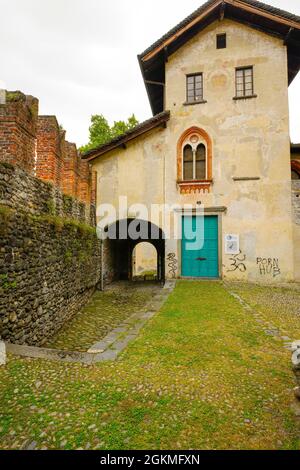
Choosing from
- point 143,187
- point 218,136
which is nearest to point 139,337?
point 143,187

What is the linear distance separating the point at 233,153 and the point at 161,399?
10.7 meters

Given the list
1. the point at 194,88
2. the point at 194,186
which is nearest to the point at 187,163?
the point at 194,186

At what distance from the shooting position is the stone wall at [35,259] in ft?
14.8

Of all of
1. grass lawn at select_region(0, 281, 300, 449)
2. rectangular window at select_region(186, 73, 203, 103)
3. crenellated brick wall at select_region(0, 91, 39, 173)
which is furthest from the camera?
rectangular window at select_region(186, 73, 203, 103)

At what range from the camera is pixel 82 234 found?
8.93 meters

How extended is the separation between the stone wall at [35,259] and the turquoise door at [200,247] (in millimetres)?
4992

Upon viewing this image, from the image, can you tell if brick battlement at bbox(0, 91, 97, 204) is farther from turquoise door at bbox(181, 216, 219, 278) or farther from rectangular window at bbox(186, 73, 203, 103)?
rectangular window at bbox(186, 73, 203, 103)

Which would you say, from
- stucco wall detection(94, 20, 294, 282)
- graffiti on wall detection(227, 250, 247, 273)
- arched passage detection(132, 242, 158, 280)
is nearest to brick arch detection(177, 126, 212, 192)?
stucco wall detection(94, 20, 294, 282)

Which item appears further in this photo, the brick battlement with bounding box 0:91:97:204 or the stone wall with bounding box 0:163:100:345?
the brick battlement with bounding box 0:91:97:204

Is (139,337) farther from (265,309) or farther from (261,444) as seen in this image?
(265,309)

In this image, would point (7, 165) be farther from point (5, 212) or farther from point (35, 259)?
point (35, 259)

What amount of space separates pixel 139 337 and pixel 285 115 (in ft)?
35.9

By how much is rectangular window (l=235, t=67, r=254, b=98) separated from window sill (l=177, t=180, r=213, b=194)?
4043 millimetres

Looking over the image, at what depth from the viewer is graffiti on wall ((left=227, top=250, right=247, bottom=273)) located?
11180 millimetres
